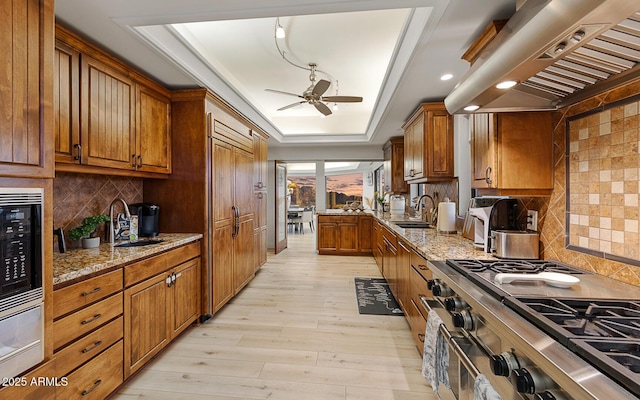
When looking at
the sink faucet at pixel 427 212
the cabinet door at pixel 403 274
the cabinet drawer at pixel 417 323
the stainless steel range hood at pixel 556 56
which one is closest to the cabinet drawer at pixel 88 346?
the cabinet drawer at pixel 417 323

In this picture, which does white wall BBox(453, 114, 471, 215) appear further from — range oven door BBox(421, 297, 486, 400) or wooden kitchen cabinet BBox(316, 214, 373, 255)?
wooden kitchen cabinet BBox(316, 214, 373, 255)

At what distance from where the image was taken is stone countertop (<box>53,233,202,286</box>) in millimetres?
1558

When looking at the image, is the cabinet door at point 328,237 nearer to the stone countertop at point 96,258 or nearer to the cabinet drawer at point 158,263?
the cabinet drawer at point 158,263

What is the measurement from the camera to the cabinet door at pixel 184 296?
2.49 meters

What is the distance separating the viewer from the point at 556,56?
100 centimetres

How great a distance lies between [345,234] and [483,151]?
14.1ft

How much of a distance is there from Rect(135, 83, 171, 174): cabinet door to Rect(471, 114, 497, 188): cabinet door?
9.04ft

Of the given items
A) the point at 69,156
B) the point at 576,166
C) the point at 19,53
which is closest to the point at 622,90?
the point at 576,166

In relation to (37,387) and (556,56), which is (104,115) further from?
(556,56)

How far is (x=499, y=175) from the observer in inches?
70.9

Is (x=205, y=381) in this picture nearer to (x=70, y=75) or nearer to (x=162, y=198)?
(x=162, y=198)

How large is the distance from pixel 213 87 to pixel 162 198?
1.27 metres

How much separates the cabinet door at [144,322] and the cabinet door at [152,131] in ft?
3.48

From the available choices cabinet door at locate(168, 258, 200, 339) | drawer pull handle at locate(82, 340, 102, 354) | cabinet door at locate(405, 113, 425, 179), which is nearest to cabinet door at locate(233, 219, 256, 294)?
cabinet door at locate(168, 258, 200, 339)
